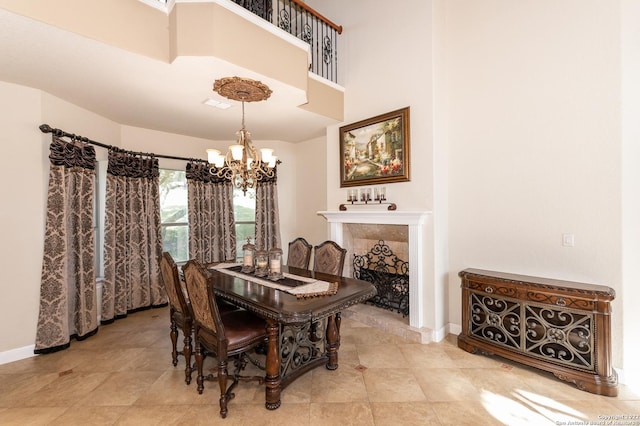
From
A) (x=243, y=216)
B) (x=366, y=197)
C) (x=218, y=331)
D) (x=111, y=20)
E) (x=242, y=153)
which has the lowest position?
(x=218, y=331)

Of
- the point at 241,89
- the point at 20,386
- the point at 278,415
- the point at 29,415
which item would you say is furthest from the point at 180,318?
the point at 241,89

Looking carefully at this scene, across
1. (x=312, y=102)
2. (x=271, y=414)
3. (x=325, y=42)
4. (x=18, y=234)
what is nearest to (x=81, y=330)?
(x=18, y=234)

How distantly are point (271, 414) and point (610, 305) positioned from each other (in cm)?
273

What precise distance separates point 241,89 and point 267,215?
257 cm

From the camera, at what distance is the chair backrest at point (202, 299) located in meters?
2.00

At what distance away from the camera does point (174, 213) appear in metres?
4.91

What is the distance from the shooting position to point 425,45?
10.7ft

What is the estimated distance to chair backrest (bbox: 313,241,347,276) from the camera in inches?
128

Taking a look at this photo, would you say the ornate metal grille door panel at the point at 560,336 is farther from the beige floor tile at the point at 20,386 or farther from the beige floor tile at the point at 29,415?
the beige floor tile at the point at 20,386

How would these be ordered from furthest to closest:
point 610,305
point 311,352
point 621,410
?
point 311,352, point 610,305, point 621,410

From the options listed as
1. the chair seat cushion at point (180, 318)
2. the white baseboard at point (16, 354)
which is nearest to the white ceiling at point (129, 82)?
the chair seat cushion at point (180, 318)

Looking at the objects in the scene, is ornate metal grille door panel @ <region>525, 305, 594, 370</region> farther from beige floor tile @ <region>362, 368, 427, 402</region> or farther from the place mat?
the place mat

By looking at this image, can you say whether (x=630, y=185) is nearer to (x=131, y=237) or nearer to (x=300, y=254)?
(x=300, y=254)

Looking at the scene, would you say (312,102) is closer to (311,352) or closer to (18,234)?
(311,352)
